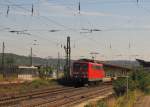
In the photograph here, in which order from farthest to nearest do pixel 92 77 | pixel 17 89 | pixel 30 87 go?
pixel 92 77 < pixel 30 87 < pixel 17 89

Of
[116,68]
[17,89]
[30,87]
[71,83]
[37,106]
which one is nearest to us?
[37,106]

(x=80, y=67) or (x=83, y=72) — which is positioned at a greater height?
(x=80, y=67)

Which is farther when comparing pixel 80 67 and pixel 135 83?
pixel 80 67

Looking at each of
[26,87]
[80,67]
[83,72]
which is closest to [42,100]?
[26,87]

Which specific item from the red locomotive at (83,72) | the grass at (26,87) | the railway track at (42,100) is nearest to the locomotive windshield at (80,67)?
the red locomotive at (83,72)

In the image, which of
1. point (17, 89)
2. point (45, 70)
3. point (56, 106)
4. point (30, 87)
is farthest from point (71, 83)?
point (56, 106)

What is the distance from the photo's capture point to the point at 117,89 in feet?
116

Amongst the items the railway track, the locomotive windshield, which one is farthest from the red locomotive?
the railway track

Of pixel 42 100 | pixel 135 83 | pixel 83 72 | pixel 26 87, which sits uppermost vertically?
pixel 83 72

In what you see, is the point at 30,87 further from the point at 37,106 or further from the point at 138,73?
the point at 37,106

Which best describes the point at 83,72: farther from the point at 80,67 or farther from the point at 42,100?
the point at 42,100

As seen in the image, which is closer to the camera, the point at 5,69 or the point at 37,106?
the point at 37,106

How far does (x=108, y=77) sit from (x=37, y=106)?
48581 millimetres

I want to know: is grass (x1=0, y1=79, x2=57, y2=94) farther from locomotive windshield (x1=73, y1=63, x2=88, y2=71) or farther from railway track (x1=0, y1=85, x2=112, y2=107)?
railway track (x1=0, y1=85, x2=112, y2=107)
